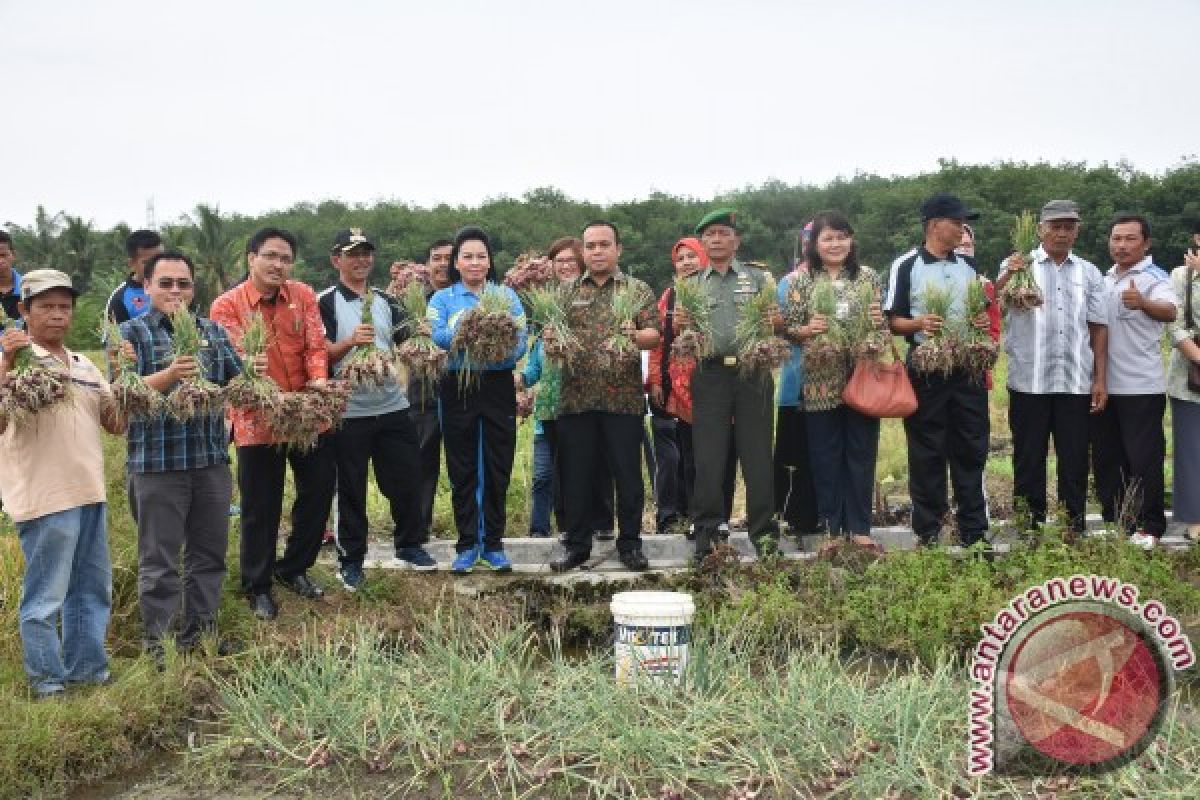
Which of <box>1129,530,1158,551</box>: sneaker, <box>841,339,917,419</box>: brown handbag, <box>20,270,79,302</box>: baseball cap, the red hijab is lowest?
<box>1129,530,1158,551</box>: sneaker

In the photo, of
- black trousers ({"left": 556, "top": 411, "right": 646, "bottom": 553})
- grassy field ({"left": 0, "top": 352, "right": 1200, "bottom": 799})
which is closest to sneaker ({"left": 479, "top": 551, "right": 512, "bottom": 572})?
black trousers ({"left": 556, "top": 411, "right": 646, "bottom": 553})

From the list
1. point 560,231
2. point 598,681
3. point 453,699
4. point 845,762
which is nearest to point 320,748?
point 453,699

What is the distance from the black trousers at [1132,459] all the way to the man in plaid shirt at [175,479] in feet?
18.6

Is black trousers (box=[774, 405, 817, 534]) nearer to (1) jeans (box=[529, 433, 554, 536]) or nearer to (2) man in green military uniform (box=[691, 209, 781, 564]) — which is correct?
(2) man in green military uniform (box=[691, 209, 781, 564])

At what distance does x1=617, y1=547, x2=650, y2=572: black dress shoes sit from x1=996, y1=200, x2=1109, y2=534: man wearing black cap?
2.51 metres

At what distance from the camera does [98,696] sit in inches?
184

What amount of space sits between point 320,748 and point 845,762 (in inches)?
78.0

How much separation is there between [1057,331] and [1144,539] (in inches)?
Result: 58.6

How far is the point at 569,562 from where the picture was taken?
701cm

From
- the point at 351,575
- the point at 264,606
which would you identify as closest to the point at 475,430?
the point at 351,575

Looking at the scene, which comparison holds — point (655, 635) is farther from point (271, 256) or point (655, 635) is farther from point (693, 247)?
point (693, 247)

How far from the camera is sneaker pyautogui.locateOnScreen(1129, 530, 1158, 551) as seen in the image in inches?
272

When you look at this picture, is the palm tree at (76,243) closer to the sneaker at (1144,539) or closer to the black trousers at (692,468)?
the black trousers at (692,468)

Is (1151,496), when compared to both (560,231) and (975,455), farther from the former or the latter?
(560,231)
